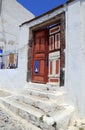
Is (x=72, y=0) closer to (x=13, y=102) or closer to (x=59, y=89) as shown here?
(x=59, y=89)

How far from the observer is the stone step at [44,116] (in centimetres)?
493

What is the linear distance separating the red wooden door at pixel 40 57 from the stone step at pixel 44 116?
1560 millimetres

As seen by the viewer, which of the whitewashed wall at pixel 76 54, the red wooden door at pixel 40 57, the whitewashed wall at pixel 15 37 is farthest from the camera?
the whitewashed wall at pixel 15 37

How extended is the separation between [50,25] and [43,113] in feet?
10.9

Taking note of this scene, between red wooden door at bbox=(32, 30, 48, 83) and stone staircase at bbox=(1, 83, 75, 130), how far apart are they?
17.5 inches

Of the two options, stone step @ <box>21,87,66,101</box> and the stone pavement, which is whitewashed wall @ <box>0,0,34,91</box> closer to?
stone step @ <box>21,87,66,101</box>

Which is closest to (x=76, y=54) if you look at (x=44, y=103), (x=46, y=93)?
(x=46, y=93)

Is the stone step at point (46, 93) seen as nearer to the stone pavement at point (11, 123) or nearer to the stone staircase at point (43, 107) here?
the stone staircase at point (43, 107)

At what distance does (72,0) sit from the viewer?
6059 mm

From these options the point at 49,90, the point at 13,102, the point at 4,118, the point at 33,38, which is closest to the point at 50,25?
the point at 33,38

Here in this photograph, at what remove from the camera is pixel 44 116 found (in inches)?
208

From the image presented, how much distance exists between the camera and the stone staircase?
5.05m

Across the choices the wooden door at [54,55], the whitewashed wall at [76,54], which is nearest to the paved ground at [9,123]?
the whitewashed wall at [76,54]

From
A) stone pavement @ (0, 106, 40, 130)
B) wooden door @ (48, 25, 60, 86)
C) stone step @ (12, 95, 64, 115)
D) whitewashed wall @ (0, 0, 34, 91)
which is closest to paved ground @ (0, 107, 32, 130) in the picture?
stone pavement @ (0, 106, 40, 130)
